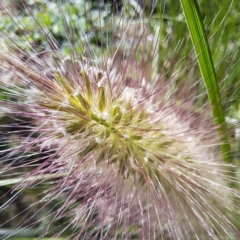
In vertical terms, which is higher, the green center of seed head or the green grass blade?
the green grass blade

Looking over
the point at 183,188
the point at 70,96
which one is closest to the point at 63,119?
the point at 70,96

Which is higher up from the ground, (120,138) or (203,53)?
(203,53)

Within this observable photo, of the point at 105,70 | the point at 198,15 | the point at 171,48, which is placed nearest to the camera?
the point at 198,15

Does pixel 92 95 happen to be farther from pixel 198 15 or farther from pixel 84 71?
pixel 198 15

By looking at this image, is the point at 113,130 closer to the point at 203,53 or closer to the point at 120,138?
the point at 120,138

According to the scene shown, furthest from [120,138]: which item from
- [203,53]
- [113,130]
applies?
[203,53]
